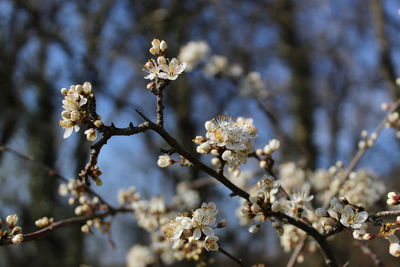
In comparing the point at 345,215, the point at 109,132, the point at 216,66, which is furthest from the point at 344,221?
the point at 216,66

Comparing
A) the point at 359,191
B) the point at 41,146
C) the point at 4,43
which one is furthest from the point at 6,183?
the point at 359,191

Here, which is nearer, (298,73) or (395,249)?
(395,249)

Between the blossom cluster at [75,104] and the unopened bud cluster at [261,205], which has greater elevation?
the blossom cluster at [75,104]

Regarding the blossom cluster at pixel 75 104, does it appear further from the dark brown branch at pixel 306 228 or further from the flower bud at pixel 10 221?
the dark brown branch at pixel 306 228

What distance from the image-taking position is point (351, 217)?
125 centimetres

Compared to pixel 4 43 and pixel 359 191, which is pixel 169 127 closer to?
pixel 4 43

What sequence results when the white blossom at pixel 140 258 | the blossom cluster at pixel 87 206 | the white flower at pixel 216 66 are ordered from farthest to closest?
the white flower at pixel 216 66 < the white blossom at pixel 140 258 < the blossom cluster at pixel 87 206

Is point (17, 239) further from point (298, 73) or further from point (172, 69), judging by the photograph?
point (298, 73)

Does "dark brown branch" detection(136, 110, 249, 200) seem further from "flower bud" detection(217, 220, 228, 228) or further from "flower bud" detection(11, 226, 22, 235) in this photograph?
"flower bud" detection(11, 226, 22, 235)

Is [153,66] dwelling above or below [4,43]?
below

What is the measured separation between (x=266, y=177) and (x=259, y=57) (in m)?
9.78

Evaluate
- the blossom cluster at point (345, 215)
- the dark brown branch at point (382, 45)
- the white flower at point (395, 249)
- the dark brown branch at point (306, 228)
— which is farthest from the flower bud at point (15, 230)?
the dark brown branch at point (382, 45)

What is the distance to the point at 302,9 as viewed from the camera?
10.0 metres

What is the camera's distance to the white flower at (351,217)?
4.05ft
